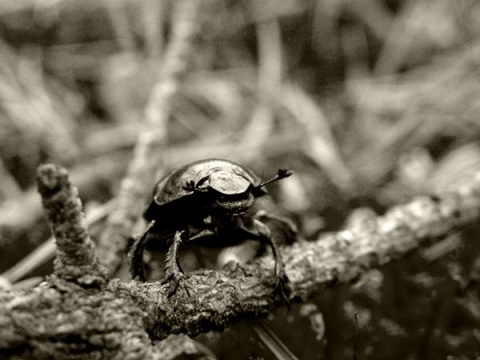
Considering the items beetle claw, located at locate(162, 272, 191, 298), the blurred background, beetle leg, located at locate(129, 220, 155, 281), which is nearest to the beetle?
beetle leg, located at locate(129, 220, 155, 281)

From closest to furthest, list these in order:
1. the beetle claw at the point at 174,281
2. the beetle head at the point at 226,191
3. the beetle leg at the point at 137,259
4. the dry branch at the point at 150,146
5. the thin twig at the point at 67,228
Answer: the thin twig at the point at 67,228 → the beetle claw at the point at 174,281 → the beetle head at the point at 226,191 → the beetle leg at the point at 137,259 → the dry branch at the point at 150,146

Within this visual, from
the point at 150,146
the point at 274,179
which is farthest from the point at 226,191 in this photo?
the point at 150,146

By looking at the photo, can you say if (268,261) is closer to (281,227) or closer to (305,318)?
(281,227)

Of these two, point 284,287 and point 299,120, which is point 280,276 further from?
point 299,120

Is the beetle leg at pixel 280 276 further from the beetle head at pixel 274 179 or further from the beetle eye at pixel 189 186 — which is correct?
the beetle eye at pixel 189 186

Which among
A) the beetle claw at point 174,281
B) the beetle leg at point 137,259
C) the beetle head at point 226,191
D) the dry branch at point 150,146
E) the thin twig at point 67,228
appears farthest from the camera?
the dry branch at point 150,146

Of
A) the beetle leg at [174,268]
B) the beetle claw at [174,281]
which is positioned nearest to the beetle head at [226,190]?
the beetle leg at [174,268]

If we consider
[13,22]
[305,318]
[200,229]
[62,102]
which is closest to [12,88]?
[62,102]
